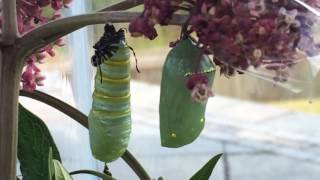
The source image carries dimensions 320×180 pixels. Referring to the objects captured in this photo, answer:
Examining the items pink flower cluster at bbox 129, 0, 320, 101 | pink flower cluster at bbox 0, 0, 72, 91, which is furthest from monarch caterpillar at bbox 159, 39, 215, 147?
pink flower cluster at bbox 0, 0, 72, 91

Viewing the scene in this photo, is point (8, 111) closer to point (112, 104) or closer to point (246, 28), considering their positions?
point (112, 104)

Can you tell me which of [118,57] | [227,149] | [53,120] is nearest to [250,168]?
[227,149]

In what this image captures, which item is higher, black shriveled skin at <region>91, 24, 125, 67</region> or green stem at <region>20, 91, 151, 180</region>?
black shriveled skin at <region>91, 24, 125, 67</region>

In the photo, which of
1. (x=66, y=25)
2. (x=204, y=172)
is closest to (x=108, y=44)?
(x=66, y=25)

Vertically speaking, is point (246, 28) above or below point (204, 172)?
above

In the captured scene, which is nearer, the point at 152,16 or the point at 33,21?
the point at 152,16

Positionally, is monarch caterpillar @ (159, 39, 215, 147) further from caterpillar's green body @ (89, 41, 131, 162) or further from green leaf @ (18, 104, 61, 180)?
green leaf @ (18, 104, 61, 180)
